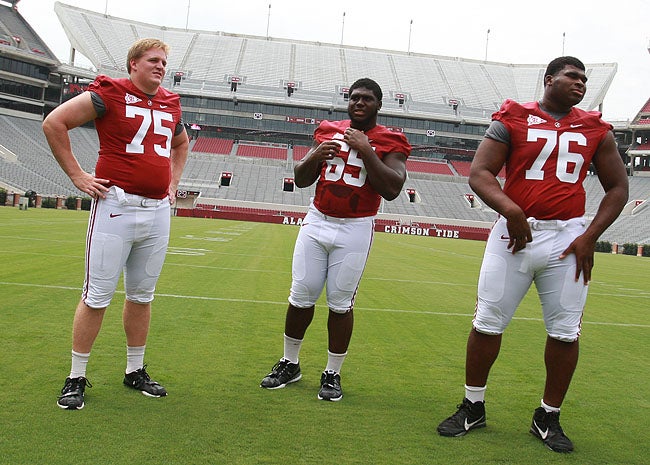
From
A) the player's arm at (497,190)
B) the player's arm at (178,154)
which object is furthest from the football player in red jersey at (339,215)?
the player's arm at (178,154)

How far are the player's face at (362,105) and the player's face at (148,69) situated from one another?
1165mm

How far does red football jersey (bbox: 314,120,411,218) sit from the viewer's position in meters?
→ 3.87

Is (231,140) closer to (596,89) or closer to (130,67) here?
(596,89)

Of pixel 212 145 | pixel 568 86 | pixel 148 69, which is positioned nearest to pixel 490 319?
pixel 568 86

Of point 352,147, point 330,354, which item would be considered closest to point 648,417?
point 330,354

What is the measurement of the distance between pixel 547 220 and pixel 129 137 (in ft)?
7.69

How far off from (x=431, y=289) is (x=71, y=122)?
7.29 metres

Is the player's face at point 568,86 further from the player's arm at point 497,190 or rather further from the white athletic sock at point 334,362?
the white athletic sock at point 334,362

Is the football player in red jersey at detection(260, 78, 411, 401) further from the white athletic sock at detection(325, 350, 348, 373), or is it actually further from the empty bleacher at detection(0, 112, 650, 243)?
the empty bleacher at detection(0, 112, 650, 243)

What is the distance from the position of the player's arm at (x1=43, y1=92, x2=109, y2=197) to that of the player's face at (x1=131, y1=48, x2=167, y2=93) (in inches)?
11.7

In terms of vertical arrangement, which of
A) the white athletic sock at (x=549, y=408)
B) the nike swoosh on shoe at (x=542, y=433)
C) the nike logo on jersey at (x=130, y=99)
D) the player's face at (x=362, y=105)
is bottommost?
the nike swoosh on shoe at (x=542, y=433)

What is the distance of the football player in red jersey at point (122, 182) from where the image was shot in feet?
11.4

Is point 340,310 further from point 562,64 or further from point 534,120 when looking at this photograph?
point 562,64

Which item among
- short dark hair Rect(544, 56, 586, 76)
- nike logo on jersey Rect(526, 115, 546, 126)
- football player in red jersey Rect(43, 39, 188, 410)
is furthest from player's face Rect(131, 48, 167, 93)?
short dark hair Rect(544, 56, 586, 76)
